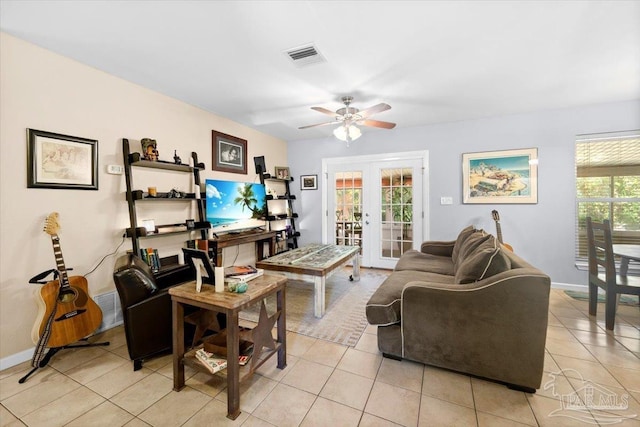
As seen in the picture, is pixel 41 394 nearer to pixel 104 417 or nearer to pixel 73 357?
pixel 73 357

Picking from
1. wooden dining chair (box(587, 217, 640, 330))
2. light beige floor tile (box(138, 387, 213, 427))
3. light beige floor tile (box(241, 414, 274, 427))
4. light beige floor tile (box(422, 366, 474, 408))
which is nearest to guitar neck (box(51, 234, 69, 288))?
light beige floor tile (box(138, 387, 213, 427))

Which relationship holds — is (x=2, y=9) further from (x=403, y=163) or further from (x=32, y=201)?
(x=403, y=163)

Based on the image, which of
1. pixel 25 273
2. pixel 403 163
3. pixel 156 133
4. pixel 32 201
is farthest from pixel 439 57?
pixel 25 273

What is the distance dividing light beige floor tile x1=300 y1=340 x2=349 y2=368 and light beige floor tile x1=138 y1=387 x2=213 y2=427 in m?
0.77

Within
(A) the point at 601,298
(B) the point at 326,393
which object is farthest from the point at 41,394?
(A) the point at 601,298

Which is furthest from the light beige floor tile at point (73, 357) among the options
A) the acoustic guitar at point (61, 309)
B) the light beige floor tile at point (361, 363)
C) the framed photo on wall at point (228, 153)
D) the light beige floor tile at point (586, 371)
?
the light beige floor tile at point (586, 371)

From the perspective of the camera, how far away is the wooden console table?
3.36 meters

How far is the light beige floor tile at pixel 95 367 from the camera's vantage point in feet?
6.10

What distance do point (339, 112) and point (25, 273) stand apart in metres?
3.34

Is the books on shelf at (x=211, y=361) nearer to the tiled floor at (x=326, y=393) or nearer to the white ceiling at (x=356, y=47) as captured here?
the tiled floor at (x=326, y=393)

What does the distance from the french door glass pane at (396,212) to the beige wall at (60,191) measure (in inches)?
132

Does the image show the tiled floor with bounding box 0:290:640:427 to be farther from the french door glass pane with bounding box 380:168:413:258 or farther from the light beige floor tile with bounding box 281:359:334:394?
the french door glass pane with bounding box 380:168:413:258

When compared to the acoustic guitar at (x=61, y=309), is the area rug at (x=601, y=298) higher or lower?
lower

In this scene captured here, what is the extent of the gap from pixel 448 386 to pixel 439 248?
2066mm
